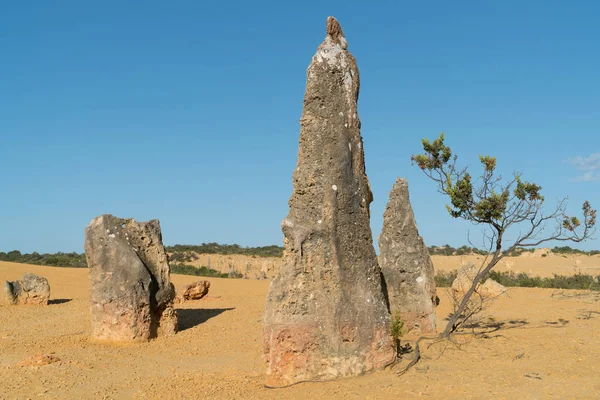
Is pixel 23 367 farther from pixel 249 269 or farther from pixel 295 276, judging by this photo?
pixel 249 269

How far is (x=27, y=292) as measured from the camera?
17438 millimetres

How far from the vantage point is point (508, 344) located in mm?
10164

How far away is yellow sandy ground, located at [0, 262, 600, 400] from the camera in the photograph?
716 centimetres

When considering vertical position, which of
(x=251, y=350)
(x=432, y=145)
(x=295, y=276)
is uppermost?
(x=432, y=145)

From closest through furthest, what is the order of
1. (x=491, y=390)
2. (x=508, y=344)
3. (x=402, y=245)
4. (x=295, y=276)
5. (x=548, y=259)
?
1. (x=491, y=390)
2. (x=295, y=276)
3. (x=508, y=344)
4. (x=402, y=245)
5. (x=548, y=259)

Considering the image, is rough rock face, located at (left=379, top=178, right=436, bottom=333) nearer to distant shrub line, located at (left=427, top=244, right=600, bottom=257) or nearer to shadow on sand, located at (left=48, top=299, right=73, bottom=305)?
shadow on sand, located at (left=48, top=299, right=73, bottom=305)

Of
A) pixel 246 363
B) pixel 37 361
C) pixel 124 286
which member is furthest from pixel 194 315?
pixel 37 361

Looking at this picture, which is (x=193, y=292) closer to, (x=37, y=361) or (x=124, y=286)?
(x=124, y=286)

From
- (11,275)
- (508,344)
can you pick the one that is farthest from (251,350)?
(11,275)

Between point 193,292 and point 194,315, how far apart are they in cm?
299

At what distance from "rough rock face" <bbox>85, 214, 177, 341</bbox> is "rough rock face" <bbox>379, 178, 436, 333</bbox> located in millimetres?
5050

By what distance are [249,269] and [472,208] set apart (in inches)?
1139

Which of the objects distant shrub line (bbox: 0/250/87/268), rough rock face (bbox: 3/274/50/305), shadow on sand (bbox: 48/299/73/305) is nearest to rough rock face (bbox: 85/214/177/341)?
rough rock face (bbox: 3/274/50/305)

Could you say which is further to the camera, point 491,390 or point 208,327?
point 208,327
